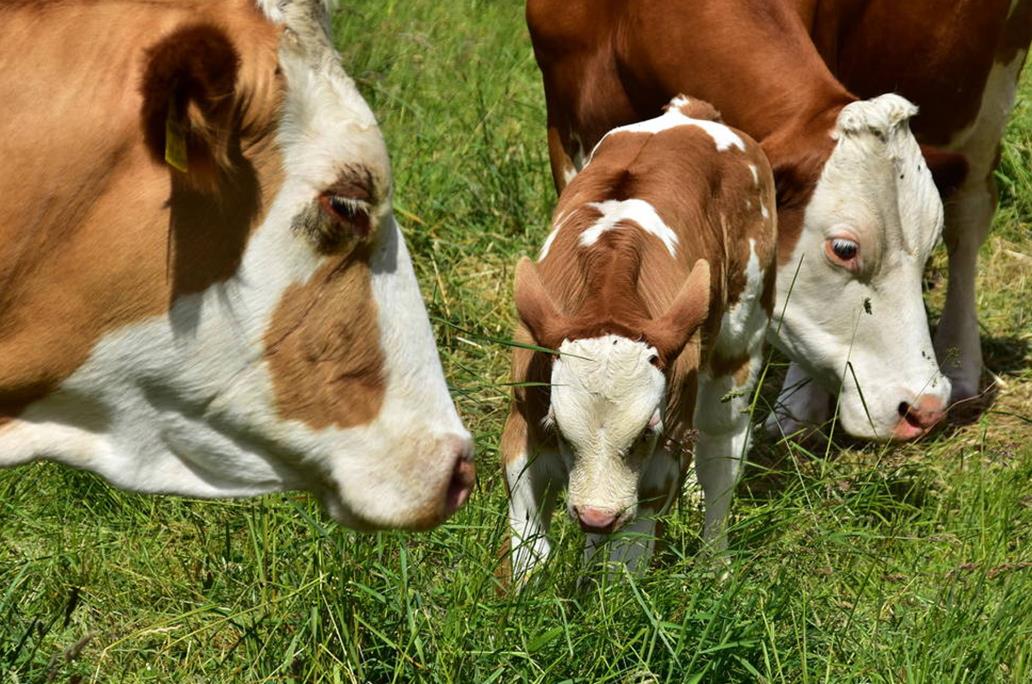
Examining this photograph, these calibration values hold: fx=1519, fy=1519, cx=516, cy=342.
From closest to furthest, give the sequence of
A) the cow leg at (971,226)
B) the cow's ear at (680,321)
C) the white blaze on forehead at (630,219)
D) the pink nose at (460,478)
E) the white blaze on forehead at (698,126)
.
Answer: the pink nose at (460,478) < the cow's ear at (680,321) < the white blaze on forehead at (630,219) < the white blaze on forehead at (698,126) < the cow leg at (971,226)

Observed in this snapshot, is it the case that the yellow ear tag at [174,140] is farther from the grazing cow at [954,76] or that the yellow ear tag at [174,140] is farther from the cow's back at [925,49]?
the cow's back at [925,49]

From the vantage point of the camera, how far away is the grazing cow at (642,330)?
4.04 metres

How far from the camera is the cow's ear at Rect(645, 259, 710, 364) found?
4.09 meters

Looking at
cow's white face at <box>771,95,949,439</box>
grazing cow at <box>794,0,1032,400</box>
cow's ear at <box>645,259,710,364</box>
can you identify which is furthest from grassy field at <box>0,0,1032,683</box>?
grazing cow at <box>794,0,1032,400</box>

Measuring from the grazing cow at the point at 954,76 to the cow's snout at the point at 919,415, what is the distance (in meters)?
0.85

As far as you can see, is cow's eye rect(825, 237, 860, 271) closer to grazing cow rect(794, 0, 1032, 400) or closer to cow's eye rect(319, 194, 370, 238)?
grazing cow rect(794, 0, 1032, 400)

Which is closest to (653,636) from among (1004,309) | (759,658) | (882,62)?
(759,658)

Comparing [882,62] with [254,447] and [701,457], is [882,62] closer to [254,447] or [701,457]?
[701,457]

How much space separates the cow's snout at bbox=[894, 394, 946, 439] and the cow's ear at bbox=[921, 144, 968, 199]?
107cm

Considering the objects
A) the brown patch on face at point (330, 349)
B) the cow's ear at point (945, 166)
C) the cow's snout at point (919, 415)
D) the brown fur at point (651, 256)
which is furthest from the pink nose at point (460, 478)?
the cow's ear at point (945, 166)

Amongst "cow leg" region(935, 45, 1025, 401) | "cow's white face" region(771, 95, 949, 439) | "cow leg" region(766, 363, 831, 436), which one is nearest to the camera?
"cow's white face" region(771, 95, 949, 439)

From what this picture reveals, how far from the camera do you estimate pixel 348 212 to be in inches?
102

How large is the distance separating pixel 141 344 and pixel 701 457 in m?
3.01

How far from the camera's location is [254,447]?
9.07 feet
